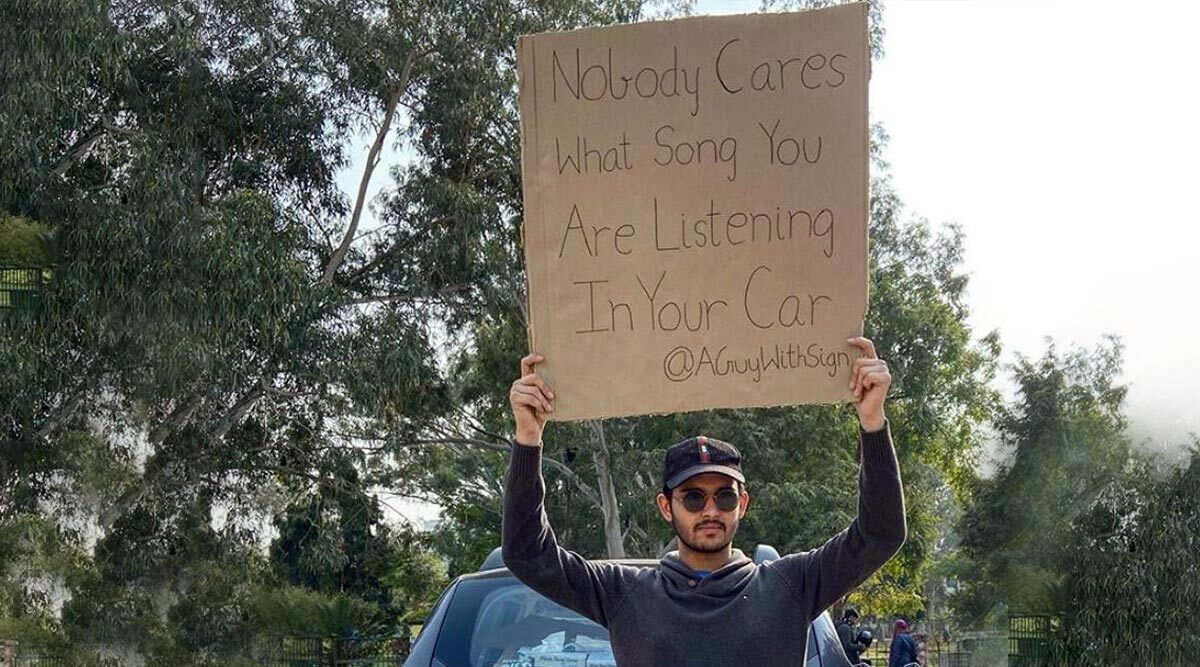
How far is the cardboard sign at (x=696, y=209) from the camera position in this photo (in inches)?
140

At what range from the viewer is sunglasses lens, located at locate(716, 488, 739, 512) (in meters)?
3.30

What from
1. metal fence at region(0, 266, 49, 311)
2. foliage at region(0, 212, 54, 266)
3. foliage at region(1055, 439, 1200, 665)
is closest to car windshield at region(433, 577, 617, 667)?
foliage at region(0, 212, 54, 266)

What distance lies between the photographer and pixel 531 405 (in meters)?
3.42

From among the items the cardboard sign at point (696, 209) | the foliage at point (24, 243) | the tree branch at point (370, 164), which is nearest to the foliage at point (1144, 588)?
the tree branch at point (370, 164)

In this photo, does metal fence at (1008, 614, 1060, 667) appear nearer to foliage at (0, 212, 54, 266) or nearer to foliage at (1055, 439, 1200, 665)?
foliage at (1055, 439, 1200, 665)

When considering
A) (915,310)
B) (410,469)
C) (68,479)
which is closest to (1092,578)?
(915,310)

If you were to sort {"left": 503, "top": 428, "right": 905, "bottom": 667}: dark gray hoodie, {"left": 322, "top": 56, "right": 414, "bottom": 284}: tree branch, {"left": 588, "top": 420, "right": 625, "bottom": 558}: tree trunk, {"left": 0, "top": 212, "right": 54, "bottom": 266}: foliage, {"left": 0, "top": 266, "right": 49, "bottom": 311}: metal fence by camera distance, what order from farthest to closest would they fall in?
{"left": 588, "top": 420, "right": 625, "bottom": 558}: tree trunk < {"left": 322, "top": 56, "right": 414, "bottom": 284}: tree branch < {"left": 0, "top": 266, "right": 49, "bottom": 311}: metal fence < {"left": 0, "top": 212, "right": 54, "bottom": 266}: foliage < {"left": 503, "top": 428, "right": 905, "bottom": 667}: dark gray hoodie

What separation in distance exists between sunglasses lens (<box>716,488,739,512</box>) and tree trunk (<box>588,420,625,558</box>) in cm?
2608

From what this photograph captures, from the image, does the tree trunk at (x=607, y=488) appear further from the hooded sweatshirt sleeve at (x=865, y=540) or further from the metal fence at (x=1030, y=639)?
the hooded sweatshirt sleeve at (x=865, y=540)

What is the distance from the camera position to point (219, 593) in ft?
76.1

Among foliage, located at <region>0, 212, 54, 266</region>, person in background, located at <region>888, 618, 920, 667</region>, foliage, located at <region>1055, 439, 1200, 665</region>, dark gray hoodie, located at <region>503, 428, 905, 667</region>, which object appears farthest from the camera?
foliage, located at <region>1055, 439, 1200, 665</region>

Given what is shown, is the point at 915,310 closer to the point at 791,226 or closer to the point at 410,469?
the point at 410,469

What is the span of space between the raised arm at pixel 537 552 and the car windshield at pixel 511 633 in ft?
7.13

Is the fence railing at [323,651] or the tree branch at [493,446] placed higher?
the tree branch at [493,446]
